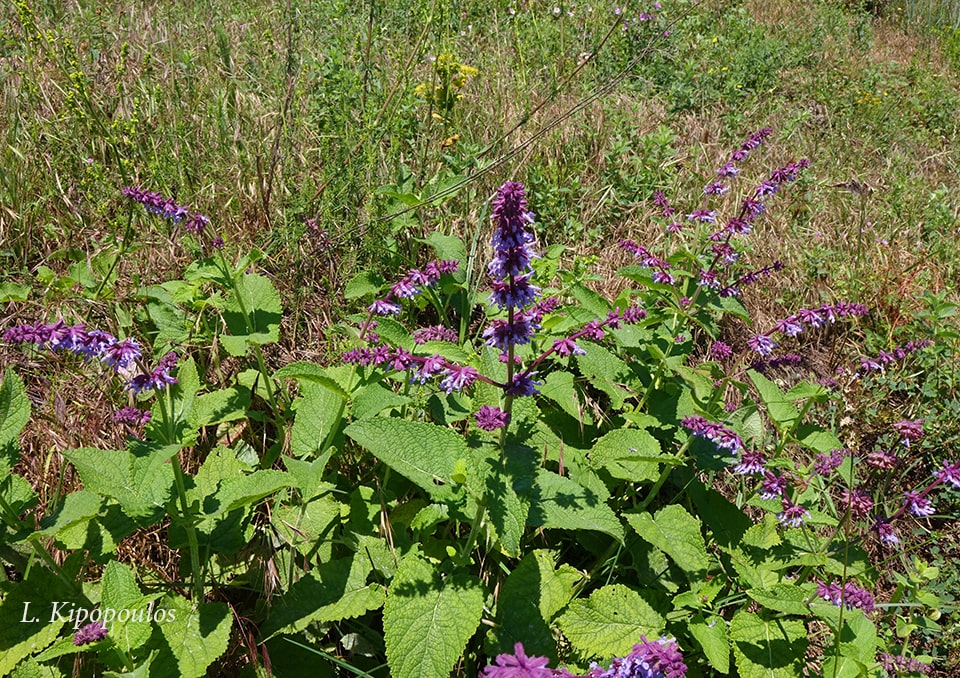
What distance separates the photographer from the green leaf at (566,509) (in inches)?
73.3

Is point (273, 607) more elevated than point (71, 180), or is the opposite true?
point (71, 180)

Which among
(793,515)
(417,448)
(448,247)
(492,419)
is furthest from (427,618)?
(448,247)

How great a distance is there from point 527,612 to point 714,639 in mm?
646

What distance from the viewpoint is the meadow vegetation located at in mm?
1964

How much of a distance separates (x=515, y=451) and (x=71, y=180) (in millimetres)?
3290

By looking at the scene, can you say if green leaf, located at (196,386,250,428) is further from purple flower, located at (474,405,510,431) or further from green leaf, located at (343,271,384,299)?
purple flower, located at (474,405,510,431)

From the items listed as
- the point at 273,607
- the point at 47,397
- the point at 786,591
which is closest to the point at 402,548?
the point at 273,607

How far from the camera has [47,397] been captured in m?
2.74

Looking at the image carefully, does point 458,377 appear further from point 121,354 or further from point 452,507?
point 121,354

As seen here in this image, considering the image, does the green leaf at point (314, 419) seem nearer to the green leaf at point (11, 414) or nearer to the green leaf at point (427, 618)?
the green leaf at point (427, 618)

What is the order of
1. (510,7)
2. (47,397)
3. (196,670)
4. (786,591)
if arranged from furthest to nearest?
(510,7) < (47,397) < (786,591) < (196,670)

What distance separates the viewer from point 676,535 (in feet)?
7.47

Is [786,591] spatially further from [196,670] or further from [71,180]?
[71,180]

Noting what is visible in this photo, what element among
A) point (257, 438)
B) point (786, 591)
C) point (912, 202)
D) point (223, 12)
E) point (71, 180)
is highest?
point (223, 12)
